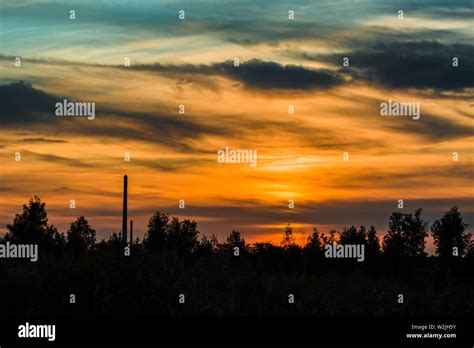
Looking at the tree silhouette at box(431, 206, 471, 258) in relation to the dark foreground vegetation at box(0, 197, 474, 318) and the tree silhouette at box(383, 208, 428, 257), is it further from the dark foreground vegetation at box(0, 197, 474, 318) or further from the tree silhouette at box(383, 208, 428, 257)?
the dark foreground vegetation at box(0, 197, 474, 318)

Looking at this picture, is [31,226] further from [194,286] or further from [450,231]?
[194,286]

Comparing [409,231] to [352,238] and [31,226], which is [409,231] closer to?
[352,238]

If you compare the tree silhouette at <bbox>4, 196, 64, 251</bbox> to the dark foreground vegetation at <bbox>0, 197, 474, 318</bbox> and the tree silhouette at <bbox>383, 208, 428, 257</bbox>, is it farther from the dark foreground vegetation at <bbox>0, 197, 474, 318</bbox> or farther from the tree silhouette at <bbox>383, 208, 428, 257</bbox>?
the dark foreground vegetation at <bbox>0, 197, 474, 318</bbox>

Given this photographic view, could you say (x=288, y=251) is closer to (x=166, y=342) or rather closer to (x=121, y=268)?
(x=121, y=268)

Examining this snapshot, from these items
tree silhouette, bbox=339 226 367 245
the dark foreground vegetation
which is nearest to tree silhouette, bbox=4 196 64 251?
tree silhouette, bbox=339 226 367 245

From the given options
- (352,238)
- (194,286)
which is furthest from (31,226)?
(194,286)

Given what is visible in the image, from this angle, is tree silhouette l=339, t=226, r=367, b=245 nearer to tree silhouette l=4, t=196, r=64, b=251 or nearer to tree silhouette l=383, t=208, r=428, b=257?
tree silhouette l=383, t=208, r=428, b=257

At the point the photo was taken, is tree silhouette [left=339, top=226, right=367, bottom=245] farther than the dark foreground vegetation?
Yes

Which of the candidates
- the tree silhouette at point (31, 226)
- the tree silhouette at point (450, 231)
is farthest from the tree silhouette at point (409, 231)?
the tree silhouette at point (31, 226)

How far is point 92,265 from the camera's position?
70.7 feet

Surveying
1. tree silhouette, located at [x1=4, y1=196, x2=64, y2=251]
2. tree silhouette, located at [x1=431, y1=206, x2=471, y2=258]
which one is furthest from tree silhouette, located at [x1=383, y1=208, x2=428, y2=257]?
tree silhouette, located at [x1=4, y1=196, x2=64, y2=251]

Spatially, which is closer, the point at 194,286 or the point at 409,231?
the point at 194,286

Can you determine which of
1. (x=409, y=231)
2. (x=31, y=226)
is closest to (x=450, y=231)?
(x=409, y=231)

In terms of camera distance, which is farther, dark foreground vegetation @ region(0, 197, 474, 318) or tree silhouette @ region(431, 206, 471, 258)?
tree silhouette @ region(431, 206, 471, 258)
